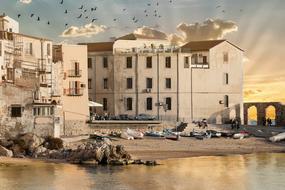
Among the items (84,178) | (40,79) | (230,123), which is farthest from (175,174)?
(230,123)

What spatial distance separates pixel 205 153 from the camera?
227ft

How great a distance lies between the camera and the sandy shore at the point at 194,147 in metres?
68.6

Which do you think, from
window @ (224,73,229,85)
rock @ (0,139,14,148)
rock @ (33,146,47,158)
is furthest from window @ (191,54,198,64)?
rock @ (0,139,14,148)

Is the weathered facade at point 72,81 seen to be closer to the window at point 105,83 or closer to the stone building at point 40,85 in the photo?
the stone building at point 40,85

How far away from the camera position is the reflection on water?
46.4 meters

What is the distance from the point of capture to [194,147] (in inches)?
2835

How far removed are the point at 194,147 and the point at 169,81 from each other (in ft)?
58.3

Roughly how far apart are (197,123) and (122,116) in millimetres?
9241

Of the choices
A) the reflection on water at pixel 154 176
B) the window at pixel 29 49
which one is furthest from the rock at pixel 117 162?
the window at pixel 29 49

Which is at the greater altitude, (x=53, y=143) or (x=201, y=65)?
(x=201, y=65)

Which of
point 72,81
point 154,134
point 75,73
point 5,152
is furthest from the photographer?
point 72,81

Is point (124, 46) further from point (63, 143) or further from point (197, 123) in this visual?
point (63, 143)

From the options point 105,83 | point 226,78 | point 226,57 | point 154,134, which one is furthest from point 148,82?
point 154,134

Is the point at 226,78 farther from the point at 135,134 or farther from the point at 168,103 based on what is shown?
the point at 135,134
